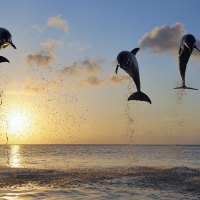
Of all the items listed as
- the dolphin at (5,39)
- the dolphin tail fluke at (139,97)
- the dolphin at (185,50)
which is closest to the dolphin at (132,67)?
the dolphin tail fluke at (139,97)

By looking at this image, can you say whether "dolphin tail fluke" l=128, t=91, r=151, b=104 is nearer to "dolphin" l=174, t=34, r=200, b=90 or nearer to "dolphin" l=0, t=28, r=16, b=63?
"dolphin" l=174, t=34, r=200, b=90

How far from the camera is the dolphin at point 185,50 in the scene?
41.0ft

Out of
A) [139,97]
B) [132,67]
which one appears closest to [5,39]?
[132,67]

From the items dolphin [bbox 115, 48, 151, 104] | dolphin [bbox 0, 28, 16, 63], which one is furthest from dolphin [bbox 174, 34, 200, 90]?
dolphin [bbox 0, 28, 16, 63]

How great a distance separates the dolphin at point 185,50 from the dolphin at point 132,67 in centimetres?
156

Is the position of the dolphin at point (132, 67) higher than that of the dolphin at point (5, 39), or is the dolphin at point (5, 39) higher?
the dolphin at point (5, 39)

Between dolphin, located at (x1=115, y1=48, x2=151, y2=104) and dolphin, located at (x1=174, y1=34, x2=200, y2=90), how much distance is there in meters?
1.56

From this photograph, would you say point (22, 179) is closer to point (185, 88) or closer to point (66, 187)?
point (66, 187)

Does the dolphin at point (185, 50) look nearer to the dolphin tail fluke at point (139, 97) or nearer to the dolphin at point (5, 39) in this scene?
the dolphin tail fluke at point (139, 97)

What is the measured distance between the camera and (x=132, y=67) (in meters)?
13.8

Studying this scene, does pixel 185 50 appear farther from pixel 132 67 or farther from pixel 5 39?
pixel 5 39

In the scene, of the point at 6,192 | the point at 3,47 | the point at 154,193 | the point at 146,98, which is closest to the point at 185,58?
the point at 146,98

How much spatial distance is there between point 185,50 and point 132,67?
1.85m

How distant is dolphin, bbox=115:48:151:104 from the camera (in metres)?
12.7
